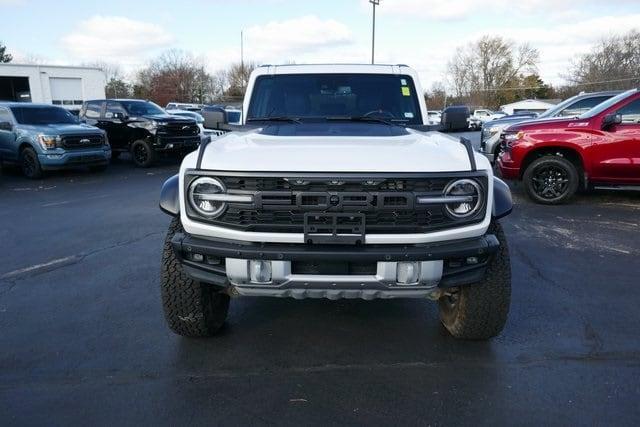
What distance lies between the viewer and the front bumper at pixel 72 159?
38.1ft

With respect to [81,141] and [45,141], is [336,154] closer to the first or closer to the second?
[45,141]

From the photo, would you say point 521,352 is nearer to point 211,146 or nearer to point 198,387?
point 198,387

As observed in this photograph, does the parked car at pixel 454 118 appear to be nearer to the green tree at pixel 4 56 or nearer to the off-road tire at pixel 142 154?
the off-road tire at pixel 142 154

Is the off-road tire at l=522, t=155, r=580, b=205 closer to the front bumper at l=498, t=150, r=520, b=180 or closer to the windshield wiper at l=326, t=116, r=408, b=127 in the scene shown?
the front bumper at l=498, t=150, r=520, b=180

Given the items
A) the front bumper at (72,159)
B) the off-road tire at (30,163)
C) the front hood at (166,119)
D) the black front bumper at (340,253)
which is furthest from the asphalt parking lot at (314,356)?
the front hood at (166,119)

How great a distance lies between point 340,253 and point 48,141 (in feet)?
36.3

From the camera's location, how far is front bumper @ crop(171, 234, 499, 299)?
2689 millimetres

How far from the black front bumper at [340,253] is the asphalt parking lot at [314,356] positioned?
0.65m

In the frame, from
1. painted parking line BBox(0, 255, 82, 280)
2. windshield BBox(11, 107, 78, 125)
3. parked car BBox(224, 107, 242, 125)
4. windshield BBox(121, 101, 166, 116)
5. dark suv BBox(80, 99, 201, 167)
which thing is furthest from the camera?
windshield BBox(121, 101, 166, 116)

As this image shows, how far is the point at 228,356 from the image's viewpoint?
327cm

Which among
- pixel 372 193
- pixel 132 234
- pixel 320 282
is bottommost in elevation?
pixel 132 234

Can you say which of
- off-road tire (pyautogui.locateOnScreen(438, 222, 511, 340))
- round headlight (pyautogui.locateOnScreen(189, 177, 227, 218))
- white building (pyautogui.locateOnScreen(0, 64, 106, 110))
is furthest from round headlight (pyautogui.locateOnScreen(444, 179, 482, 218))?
white building (pyautogui.locateOnScreen(0, 64, 106, 110))

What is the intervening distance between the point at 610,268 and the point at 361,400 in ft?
11.3

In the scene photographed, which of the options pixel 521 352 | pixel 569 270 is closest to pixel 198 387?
pixel 521 352
